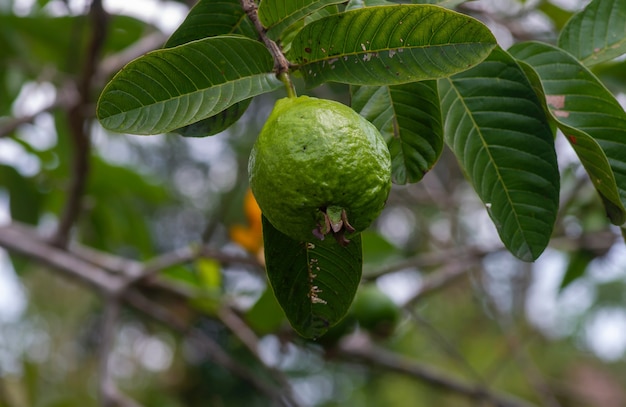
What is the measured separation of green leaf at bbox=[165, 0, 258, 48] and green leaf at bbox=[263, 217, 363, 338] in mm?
241

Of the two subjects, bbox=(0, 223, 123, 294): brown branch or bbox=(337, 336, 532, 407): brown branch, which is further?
bbox=(337, 336, 532, 407): brown branch

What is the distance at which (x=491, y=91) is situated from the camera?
86cm

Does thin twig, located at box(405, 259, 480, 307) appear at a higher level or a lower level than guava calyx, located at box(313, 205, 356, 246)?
lower

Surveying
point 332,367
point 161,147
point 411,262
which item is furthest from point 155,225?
point 411,262

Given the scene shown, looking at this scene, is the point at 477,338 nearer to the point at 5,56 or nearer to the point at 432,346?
the point at 432,346

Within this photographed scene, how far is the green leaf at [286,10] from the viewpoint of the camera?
0.76 meters

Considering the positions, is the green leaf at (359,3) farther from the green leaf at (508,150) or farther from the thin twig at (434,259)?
the thin twig at (434,259)

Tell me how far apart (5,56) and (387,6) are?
1713mm

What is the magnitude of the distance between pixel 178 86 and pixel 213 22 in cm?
14

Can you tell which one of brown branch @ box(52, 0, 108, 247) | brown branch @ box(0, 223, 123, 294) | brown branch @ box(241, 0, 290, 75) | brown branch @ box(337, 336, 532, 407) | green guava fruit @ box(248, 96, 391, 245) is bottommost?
brown branch @ box(337, 336, 532, 407)

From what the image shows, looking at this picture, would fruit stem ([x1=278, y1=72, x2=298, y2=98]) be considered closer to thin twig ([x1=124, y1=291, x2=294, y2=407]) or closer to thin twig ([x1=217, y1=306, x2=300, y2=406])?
thin twig ([x1=217, y1=306, x2=300, y2=406])

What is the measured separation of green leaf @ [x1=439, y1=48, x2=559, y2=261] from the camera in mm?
839

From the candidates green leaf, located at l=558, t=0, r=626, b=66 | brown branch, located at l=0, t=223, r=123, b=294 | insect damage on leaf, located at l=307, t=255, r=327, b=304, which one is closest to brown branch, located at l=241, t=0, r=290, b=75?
insect damage on leaf, located at l=307, t=255, r=327, b=304

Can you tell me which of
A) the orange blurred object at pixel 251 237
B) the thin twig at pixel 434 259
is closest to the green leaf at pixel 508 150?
the thin twig at pixel 434 259
